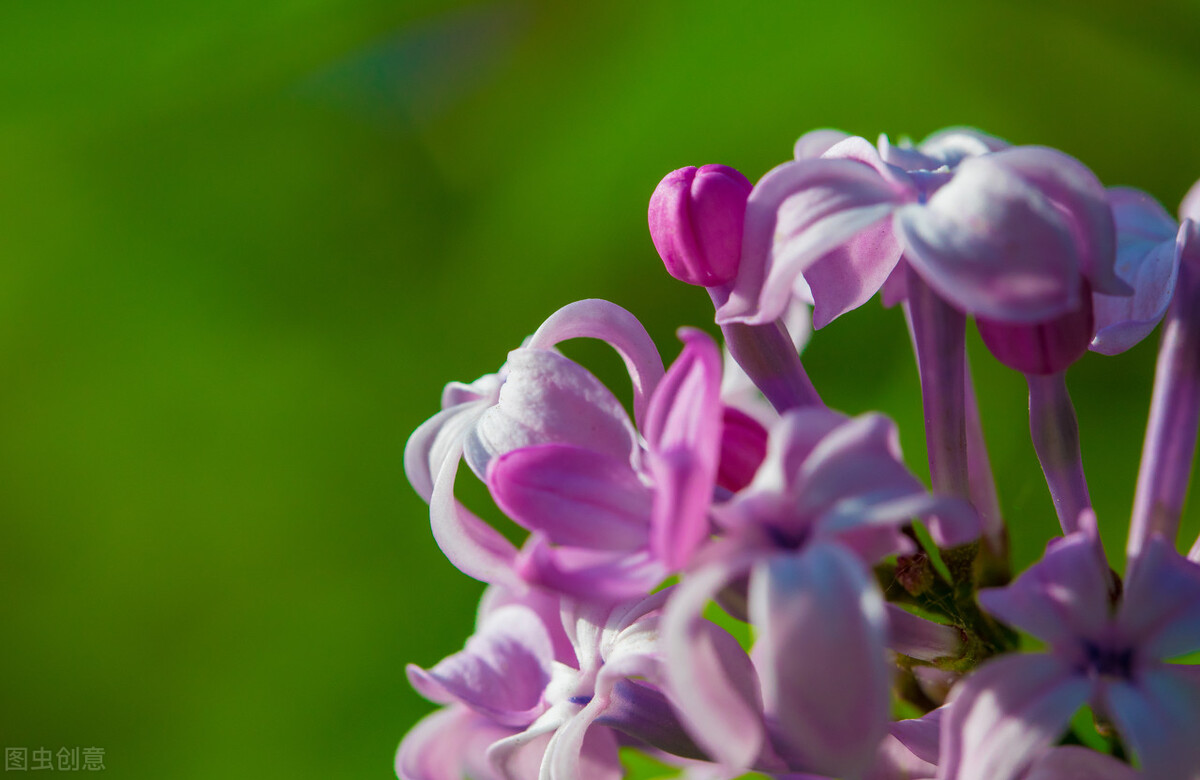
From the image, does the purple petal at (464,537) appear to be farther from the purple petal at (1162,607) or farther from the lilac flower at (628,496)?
the purple petal at (1162,607)

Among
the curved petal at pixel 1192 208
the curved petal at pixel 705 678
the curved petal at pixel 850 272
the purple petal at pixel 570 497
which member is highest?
the curved petal at pixel 1192 208

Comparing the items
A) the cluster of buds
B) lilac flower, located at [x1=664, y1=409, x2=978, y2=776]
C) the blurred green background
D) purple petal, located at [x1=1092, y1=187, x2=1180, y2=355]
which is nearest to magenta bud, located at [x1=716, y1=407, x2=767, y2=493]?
the cluster of buds

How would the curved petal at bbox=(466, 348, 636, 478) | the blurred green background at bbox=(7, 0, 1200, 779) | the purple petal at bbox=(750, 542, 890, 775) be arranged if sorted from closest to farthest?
the purple petal at bbox=(750, 542, 890, 775) < the curved petal at bbox=(466, 348, 636, 478) < the blurred green background at bbox=(7, 0, 1200, 779)

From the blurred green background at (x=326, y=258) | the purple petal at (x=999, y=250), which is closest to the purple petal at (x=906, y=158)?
the purple petal at (x=999, y=250)

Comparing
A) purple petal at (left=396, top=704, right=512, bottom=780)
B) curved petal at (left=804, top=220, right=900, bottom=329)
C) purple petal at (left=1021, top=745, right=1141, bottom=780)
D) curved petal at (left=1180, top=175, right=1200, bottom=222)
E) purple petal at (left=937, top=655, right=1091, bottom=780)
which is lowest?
purple petal at (left=396, top=704, right=512, bottom=780)

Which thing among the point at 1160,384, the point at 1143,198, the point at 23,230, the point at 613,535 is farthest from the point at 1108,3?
the point at 23,230

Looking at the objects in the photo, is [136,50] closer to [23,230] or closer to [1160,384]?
[23,230]

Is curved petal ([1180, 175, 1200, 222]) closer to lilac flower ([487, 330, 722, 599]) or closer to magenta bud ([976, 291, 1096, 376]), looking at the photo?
magenta bud ([976, 291, 1096, 376])
